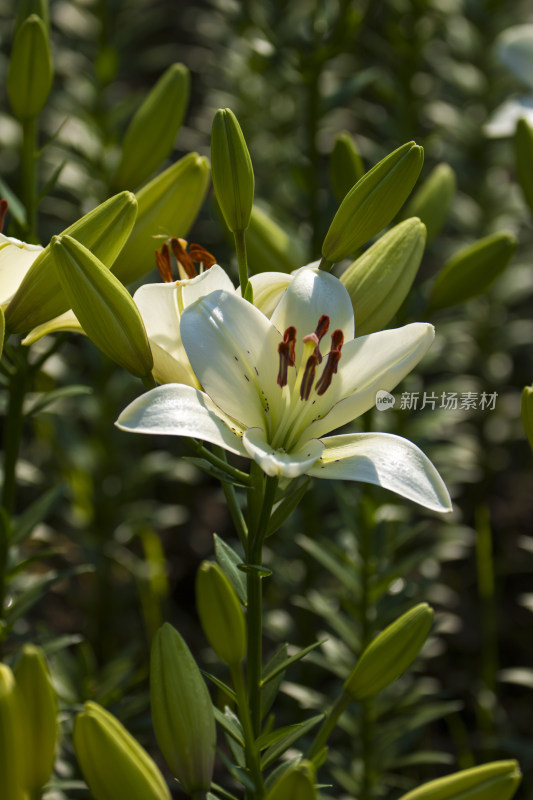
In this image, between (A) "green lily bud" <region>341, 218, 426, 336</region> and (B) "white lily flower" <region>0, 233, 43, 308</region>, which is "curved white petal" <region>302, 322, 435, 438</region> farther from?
(B) "white lily flower" <region>0, 233, 43, 308</region>

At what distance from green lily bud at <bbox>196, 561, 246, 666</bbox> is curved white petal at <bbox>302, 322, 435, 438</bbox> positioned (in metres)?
0.13

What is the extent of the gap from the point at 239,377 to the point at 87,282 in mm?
133

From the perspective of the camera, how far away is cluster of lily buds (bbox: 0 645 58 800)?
22.4 inches

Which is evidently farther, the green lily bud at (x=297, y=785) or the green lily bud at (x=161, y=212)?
the green lily bud at (x=161, y=212)

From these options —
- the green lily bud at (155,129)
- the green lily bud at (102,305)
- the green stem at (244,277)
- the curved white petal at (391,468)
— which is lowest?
the curved white petal at (391,468)

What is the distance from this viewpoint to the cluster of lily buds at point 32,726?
0.57 metres

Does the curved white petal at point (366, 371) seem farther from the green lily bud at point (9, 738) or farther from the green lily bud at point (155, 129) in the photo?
the green lily bud at point (155, 129)

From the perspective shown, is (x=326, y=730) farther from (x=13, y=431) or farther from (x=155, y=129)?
(x=155, y=129)

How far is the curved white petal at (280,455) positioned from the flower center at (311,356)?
4 cm

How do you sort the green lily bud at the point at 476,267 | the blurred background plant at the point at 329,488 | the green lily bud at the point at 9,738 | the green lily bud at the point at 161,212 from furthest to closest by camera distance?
the blurred background plant at the point at 329,488
the green lily bud at the point at 476,267
the green lily bud at the point at 161,212
the green lily bud at the point at 9,738

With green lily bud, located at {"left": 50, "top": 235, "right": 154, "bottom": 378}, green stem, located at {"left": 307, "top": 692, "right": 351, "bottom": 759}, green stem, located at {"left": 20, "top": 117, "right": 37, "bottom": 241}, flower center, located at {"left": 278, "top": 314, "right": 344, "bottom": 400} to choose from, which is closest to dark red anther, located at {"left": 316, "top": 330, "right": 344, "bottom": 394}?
flower center, located at {"left": 278, "top": 314, "right": 344, "bottom": 400}

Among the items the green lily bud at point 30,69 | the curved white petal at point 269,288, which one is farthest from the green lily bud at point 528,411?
the green lily bud at point 30,69

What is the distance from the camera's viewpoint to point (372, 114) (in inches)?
74.4

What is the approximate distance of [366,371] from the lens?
2.21 ft
